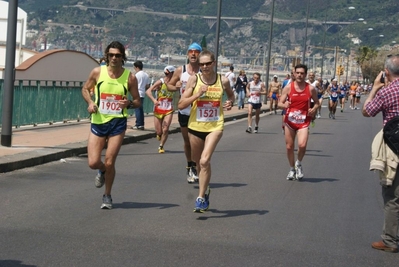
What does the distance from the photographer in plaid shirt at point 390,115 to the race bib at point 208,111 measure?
7.23ft

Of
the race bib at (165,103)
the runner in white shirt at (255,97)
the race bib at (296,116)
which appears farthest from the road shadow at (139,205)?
the runner in white shirt at (255,97)

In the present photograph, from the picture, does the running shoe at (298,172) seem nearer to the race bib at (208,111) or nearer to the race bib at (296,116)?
the race bib at (296,116)

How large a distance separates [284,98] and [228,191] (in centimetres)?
248

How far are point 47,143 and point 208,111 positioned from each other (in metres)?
7.24

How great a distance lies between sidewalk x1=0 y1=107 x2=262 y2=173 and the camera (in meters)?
14.6

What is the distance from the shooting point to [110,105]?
10734 mm

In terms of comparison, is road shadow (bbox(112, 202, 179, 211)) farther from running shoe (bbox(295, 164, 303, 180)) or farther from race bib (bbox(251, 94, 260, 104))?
race bib (bbox(251, 94, 260, 104))

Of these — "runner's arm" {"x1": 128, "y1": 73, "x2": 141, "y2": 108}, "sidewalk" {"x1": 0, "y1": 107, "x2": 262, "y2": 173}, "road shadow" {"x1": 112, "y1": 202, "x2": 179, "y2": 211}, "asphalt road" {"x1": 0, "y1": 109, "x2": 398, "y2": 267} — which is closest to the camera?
"asphalt road" {"x1": 0, "y1": 109, "x2": 398, "y2": 267}

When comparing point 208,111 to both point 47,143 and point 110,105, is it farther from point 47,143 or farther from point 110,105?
point 47,143

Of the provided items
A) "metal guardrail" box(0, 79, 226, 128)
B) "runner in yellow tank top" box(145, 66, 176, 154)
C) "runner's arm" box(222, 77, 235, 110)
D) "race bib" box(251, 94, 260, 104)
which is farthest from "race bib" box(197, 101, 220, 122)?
"race bib" box(251, 94, 260, 104)

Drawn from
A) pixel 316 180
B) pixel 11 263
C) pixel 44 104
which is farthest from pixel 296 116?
pixel 44 104

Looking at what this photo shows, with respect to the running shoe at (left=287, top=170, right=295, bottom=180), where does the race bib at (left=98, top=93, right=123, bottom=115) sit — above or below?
above

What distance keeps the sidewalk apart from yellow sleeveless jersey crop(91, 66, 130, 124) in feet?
11.4

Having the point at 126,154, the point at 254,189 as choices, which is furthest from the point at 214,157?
the point at 254,189
